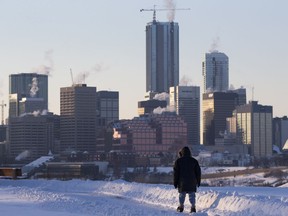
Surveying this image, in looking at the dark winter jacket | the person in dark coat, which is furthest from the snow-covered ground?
the dark winter jacket

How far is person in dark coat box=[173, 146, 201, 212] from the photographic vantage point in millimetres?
23844

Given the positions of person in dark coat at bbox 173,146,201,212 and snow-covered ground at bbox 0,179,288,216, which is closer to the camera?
snow-covered ground at bbox 0,179,288,216

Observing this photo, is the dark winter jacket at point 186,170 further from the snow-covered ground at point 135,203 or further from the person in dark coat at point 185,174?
the snow-covered ground at point 135,203

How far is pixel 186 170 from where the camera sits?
2398 centimetres

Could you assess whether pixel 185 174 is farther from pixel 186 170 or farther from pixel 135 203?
pixel 135 203

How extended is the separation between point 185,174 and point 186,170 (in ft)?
0.36

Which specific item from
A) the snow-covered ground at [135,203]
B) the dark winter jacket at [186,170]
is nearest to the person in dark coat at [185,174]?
the dark winter jacket at [186,170]

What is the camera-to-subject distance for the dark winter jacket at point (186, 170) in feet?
78.4

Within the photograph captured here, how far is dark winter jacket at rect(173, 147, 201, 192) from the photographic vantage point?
2391 centimetres

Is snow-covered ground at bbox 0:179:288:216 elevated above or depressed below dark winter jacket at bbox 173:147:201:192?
below

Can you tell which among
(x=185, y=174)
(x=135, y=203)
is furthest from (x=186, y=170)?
(x=135, y=203)

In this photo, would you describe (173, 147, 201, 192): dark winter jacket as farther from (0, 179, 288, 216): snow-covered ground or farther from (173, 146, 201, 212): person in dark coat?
(0, 179, 288, 216): snow-covered ground

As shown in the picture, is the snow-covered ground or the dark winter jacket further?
the dark winter jacket

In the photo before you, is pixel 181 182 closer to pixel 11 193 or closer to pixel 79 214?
pixel 79 214
